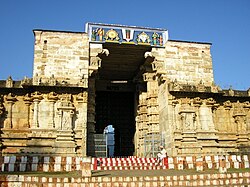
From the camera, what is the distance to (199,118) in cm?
1744

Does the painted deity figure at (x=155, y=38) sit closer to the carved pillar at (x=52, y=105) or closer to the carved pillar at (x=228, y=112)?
the carved pillar at (x=228, y=112)

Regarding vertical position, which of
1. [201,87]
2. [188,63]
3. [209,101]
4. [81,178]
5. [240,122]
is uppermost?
[188,63]

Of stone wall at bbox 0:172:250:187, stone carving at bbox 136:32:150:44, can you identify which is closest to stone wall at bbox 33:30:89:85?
stone carving at bbox 136:32:150:44

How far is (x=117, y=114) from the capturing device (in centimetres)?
2731

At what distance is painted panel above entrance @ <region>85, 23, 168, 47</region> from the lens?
58.0ft

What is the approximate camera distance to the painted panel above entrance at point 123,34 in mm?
17672

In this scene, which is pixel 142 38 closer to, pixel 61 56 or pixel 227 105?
pixel 61 56

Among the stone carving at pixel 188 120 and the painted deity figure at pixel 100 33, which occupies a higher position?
the painted deity figure at pixel 100 33

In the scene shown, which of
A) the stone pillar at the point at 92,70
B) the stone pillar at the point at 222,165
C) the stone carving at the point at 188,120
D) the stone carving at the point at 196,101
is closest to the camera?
the stone pillar at the point at 222,165

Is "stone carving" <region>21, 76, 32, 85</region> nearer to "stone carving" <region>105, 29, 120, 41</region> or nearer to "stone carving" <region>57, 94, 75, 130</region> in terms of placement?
"stone carving" <region>57, 94, 75, 130</region>

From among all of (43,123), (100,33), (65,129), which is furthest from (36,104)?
(100,33)

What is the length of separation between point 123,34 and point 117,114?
1094 cm

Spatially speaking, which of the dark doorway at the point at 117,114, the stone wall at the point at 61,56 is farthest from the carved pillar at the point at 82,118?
the dark doorway at the point at 117,114

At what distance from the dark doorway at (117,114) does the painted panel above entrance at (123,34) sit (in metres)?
9.13
